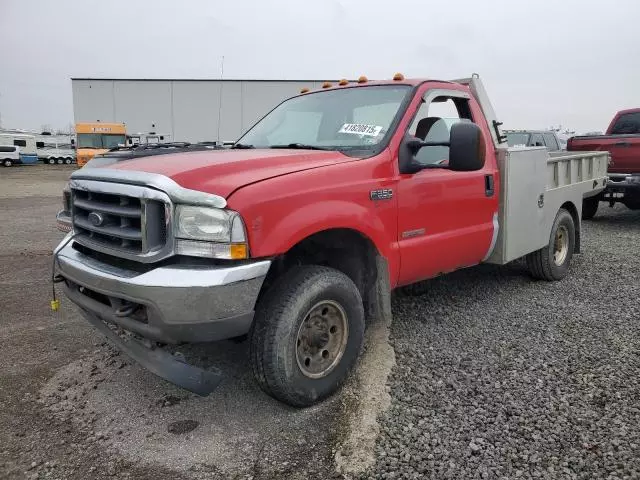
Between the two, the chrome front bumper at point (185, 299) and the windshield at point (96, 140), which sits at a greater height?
the windshield at point (96, 140)

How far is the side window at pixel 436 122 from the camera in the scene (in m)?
3.98

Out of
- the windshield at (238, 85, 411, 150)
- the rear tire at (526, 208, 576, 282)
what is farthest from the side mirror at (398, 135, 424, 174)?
the rear tire at (526, 208, 576, 282)

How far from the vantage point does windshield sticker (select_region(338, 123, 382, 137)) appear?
3.74 m

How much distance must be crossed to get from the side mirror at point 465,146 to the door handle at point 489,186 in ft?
3.34

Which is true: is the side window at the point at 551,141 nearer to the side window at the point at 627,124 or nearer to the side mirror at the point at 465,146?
the side window at the point at 627,124

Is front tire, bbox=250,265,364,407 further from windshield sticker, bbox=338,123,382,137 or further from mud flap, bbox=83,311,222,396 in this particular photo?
windshield sticker, bbox=338,123,382,137

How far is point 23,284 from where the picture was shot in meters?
5.96

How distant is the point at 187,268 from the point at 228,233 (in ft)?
0.90

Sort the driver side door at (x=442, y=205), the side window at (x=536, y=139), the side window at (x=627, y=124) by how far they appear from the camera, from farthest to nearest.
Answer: the side window at (x=536, y=139) → the side window at (x=627, y=124) → the driver side door at (x=442, y=205)

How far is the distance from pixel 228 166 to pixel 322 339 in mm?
1160

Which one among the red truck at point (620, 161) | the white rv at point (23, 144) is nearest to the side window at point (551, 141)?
the red truck at point (620, 161)

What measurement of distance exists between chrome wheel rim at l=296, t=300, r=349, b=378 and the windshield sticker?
1.28m

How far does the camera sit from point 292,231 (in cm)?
291

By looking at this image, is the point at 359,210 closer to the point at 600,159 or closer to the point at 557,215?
the point at 557,215
